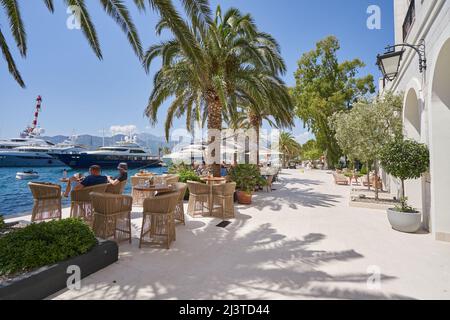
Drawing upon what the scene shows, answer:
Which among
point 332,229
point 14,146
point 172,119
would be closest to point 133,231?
point 332,229

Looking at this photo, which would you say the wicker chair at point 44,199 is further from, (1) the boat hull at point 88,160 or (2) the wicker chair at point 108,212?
(1) the boat hull at point 88,160

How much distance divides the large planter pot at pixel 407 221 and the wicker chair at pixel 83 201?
6.79 metres

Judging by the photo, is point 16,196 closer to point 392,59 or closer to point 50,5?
point 50,5

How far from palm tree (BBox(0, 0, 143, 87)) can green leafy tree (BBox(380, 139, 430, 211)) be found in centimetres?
A: 646

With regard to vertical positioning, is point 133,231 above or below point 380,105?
below

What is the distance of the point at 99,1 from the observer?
4762mm

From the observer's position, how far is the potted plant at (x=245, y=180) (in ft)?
25.8

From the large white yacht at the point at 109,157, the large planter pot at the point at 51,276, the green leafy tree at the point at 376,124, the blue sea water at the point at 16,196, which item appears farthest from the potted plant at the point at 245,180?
the large white yacht at the point at 109,157

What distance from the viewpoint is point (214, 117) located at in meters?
8.80

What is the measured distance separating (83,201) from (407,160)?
7.34 metres

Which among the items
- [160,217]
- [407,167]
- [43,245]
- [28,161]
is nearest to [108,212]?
[160,217]
